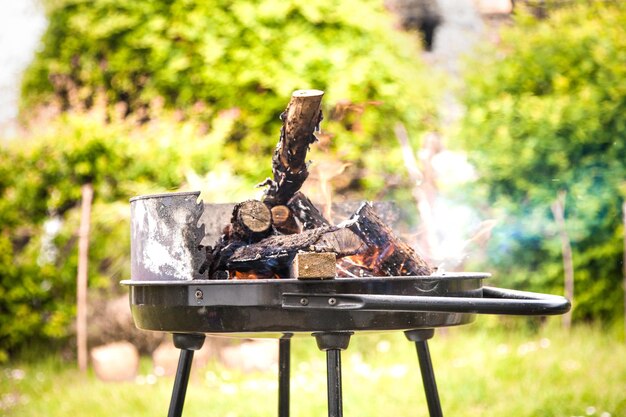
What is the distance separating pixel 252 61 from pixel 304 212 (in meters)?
3.70

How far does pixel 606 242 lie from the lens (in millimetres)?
4797

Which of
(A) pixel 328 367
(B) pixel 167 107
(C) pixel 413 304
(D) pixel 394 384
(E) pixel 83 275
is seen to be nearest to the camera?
(C) pixel 413 304

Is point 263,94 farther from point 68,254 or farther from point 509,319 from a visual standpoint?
point 509,319

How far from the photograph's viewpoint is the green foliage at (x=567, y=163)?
477cm

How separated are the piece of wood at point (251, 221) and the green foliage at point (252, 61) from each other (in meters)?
3.34

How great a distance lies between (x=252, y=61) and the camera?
5711 mm

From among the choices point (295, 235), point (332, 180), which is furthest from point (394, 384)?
point (295, 235)

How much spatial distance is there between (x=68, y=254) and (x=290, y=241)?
10.6 ft

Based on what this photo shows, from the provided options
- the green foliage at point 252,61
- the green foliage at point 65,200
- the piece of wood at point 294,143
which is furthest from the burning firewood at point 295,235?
the green foliage at point 252,61

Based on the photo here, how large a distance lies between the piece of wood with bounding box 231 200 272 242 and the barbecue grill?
6.9 inches

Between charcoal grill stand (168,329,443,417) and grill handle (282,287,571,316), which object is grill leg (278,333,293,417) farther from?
grill handle (282,287,571,316)

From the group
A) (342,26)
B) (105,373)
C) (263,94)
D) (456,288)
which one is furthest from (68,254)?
(456,288)

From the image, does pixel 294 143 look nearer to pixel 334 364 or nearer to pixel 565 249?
pixel 334 364

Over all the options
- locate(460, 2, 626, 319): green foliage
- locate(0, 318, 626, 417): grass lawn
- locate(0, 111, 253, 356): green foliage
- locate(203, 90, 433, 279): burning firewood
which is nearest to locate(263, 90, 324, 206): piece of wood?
locate(203, 90, 433, 279): burning firewood
